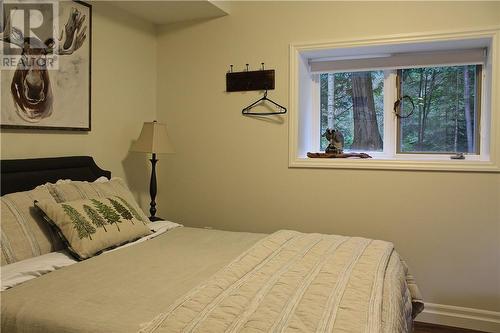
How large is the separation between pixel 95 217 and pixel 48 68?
107 cm

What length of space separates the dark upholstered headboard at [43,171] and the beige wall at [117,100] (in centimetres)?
9

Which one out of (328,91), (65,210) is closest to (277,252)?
(65,210)

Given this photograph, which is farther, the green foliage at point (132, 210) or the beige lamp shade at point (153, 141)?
the beige lamp shade at point (153, 141)

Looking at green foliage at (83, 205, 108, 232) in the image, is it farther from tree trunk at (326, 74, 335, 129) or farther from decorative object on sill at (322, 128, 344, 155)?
tree trunk at (326, 74, 335, 129)

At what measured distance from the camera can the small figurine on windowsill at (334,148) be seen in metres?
3.08

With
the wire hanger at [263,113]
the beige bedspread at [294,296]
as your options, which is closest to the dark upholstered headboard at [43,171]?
the wire hanger at [263,113]

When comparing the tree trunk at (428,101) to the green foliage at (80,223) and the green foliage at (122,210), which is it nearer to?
the green foliage at (122,210)

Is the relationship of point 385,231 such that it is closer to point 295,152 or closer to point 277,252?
point 295,152

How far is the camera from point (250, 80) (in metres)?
3.13

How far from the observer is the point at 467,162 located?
2627 millimetres

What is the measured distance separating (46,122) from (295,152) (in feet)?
5.60

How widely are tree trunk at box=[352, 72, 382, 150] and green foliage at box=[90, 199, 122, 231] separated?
197 cm

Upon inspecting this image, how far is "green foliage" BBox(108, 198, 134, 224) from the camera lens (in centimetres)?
214

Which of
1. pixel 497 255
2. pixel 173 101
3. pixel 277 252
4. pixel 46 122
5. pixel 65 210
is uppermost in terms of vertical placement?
pixel 173 101
